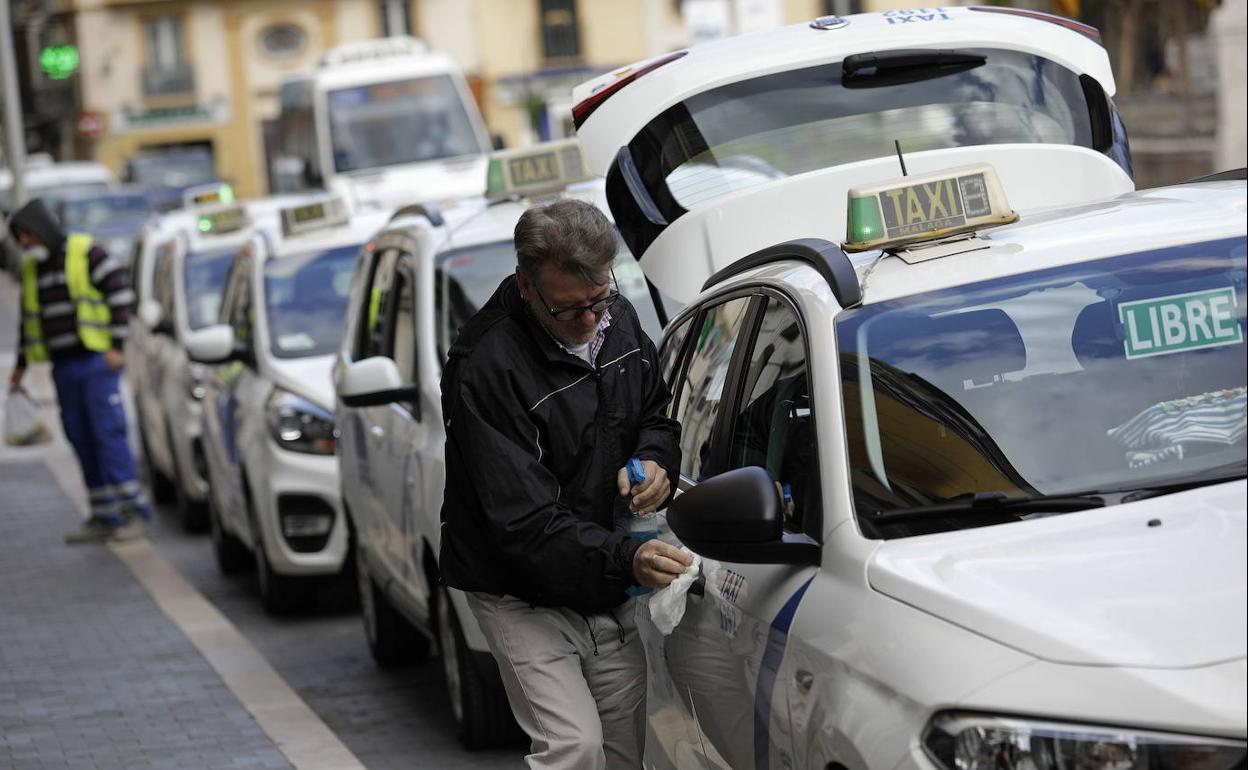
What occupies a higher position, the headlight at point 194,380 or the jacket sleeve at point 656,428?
the jacket sleeve at point 656,428

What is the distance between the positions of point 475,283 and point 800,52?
5.83 feet

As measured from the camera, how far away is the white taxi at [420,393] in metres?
7.11

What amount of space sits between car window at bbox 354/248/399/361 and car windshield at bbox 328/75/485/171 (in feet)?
44.4

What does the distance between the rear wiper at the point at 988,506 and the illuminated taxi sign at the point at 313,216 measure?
7547 mm

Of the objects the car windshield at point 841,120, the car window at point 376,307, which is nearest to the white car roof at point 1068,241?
the car windshield at point 841,120

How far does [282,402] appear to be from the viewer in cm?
998

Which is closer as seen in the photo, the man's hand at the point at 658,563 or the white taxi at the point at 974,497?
the white taxi at the point at 974,497

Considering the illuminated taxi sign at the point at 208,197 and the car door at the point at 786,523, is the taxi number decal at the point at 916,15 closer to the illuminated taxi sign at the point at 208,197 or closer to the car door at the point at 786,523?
the car door at the point at 786,523

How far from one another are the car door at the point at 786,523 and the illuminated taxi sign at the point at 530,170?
3479mm

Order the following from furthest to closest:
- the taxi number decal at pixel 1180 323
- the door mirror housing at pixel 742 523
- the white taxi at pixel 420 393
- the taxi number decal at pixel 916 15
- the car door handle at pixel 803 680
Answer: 1. the white taxi at pixel 420 393
2. the taxi number decal at pixel 916 15
3. the taxi number decal at pixel 1180 323
4. the door mirror housing at pixel 742 523
5. the car door handle at pixel 803 680

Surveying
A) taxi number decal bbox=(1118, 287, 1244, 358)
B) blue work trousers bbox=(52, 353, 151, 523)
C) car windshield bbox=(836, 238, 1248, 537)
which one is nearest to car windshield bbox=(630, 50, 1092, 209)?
car windshield bbox=(836, 238, 1248, 537)

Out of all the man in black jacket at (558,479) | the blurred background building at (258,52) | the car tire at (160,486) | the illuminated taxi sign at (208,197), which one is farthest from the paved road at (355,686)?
the blurred background building at (258,52)

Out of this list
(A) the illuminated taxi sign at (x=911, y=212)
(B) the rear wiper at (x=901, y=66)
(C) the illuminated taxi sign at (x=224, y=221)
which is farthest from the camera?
(C) the illuminated taxi sign at (x=224, y=221)

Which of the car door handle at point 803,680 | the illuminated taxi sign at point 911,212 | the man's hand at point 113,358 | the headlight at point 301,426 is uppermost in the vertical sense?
the illuminated taxi sign at point 911,212
